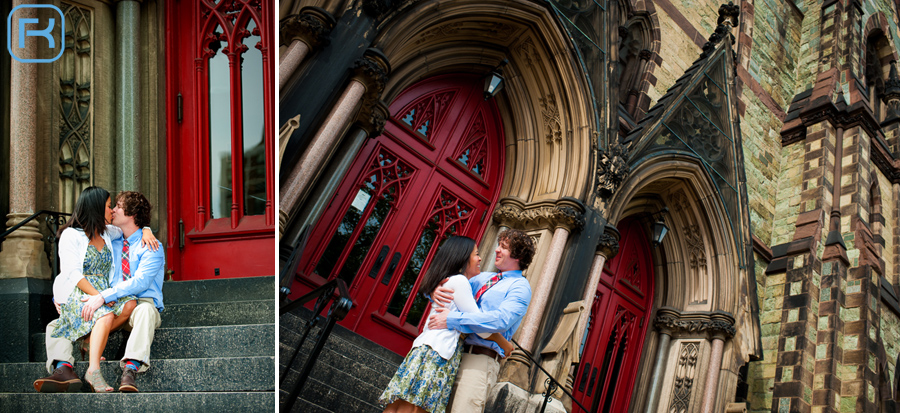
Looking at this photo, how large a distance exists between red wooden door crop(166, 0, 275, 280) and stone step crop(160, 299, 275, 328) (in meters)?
1.06

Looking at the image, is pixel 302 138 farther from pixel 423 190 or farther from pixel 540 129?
pixel 540 129

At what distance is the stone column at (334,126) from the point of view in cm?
578

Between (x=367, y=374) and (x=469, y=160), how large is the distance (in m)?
2.98

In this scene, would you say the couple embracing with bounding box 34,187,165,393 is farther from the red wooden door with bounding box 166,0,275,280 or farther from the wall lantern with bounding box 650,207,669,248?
the wall lantern with bounding box 650,207,669,248

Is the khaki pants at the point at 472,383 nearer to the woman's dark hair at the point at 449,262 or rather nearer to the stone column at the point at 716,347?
the woman's dark hair at the point at 449,262

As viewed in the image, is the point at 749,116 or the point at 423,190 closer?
the point at 423,190

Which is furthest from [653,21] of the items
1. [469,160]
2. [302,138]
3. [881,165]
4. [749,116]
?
[881,165]

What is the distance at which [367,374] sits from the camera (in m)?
6.53

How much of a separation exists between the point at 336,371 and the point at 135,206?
204 cm

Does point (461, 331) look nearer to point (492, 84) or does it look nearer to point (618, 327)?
point (492, 84)

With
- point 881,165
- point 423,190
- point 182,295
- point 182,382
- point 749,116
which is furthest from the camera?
point 881,165

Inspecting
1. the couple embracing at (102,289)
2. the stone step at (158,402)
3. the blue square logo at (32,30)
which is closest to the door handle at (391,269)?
the couple embracing at (102,289)

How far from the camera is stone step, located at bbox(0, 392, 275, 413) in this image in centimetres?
419

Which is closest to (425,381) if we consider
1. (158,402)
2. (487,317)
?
(487,317)
